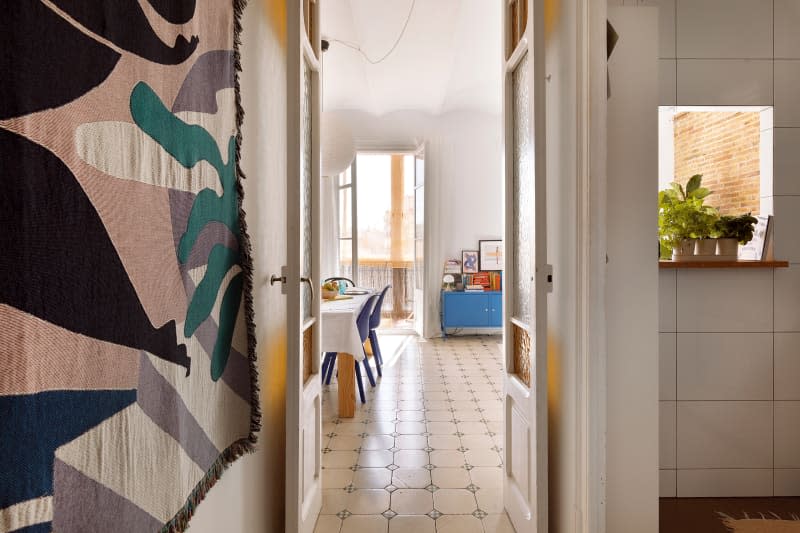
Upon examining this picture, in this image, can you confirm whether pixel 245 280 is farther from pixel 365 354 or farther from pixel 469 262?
pixel 469 262

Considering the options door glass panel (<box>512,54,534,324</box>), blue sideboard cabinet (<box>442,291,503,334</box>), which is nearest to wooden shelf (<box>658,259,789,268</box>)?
door glass panel (<box>512,54,534,324</box>)

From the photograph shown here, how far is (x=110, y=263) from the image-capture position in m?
0.69

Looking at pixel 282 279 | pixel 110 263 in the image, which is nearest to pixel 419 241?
pixel 282 279

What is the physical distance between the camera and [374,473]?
2598 millimetres

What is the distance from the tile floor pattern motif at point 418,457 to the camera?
2170 mm

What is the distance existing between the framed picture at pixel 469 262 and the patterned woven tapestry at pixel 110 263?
5.55 metres

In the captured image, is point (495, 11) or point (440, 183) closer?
point (495, 11)

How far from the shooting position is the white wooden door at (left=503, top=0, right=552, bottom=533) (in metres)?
1.65

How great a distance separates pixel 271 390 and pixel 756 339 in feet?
7.56

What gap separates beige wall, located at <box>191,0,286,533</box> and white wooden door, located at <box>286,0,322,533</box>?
9 cm

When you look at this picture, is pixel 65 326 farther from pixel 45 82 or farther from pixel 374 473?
pixel 374 473

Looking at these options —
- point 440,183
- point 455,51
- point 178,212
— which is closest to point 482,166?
point 440,183

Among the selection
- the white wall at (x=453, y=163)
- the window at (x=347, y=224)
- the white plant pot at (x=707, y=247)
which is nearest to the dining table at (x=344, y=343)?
the white plant pot at (x=707, y=247)

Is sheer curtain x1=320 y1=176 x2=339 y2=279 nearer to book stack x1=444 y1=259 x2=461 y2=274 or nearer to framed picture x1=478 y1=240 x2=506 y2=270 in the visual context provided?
book stack x1=444 y1=259 x2=461 y2=274
